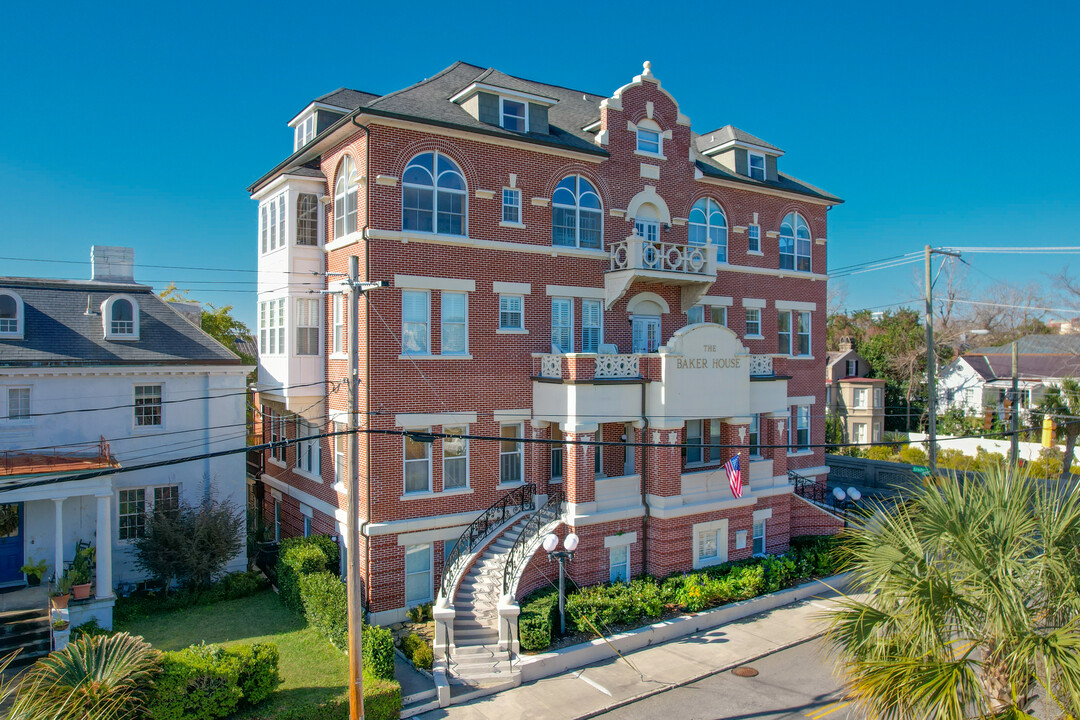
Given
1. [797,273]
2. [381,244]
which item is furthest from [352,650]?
[797,273]

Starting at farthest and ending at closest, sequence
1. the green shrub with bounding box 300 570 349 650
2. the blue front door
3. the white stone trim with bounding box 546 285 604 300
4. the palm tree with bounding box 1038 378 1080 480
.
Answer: the palm tree with bounding box 1038 378 1080 480, the white stone trim with bounding box 546 285 604 300, the blue front door, the green shrub with bounding box 300 570 349 650

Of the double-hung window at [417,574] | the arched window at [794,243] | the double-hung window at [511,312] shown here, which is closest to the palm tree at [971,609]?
the double-hung window at [417,574]

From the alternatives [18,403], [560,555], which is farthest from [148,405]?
[560,555]

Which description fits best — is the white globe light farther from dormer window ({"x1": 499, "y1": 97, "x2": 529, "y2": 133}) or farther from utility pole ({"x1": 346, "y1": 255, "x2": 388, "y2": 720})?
dormer window ({"x1": 499, "y1": 97, "x2": 529, "y2": 133})

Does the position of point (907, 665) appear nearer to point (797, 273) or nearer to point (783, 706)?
point (783, 706)

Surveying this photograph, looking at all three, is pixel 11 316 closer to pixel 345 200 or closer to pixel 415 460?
pixel 345 200

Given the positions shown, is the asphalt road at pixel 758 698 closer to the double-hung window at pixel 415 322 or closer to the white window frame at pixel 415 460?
the white window frame at pixel 415 460

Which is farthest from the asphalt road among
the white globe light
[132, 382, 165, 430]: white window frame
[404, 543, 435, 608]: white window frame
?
[132, 382, 165, 430]: white window frame
